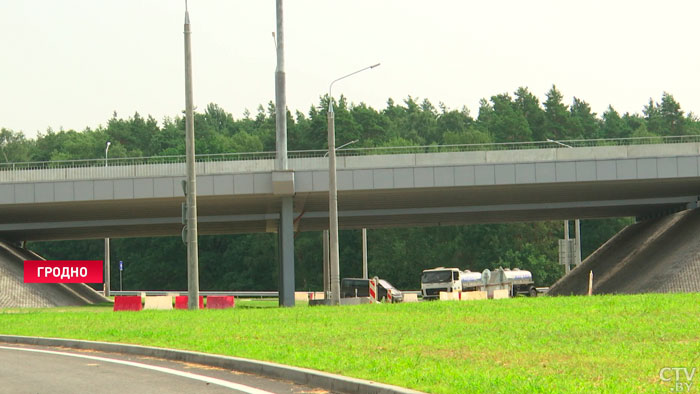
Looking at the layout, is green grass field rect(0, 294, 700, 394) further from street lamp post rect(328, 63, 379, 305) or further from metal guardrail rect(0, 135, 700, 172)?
metal guardrail rect(0, 135, 700, 172)

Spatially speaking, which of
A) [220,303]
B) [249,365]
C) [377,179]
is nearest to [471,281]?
[377,179]

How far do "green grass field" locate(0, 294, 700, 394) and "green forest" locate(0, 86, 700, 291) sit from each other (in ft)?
238

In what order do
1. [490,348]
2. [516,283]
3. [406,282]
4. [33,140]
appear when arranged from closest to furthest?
[490,348] < [516,283] < [406,282] < [33,140]

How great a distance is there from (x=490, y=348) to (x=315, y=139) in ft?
322

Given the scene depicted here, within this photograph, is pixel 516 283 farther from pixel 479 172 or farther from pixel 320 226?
pixel 479 172

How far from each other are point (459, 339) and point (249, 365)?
413 centimetres

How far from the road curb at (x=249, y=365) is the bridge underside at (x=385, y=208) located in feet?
88.7

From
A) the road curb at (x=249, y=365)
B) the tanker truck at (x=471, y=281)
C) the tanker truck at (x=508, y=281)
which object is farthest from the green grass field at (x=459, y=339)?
the tanker truck at (x=508, y=281)

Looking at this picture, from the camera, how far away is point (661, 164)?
4416 centimetres

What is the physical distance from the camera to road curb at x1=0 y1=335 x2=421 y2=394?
35.6 feet

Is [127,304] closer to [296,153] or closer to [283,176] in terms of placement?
[283,176]

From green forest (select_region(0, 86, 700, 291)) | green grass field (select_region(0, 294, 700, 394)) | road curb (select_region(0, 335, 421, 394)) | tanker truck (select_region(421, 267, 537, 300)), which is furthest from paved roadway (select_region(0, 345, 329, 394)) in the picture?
green forest (select_region(0, 86, 700, 291))

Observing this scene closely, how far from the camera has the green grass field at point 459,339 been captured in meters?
11.0

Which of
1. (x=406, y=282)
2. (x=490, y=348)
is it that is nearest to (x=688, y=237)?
(x=490, y=348)
